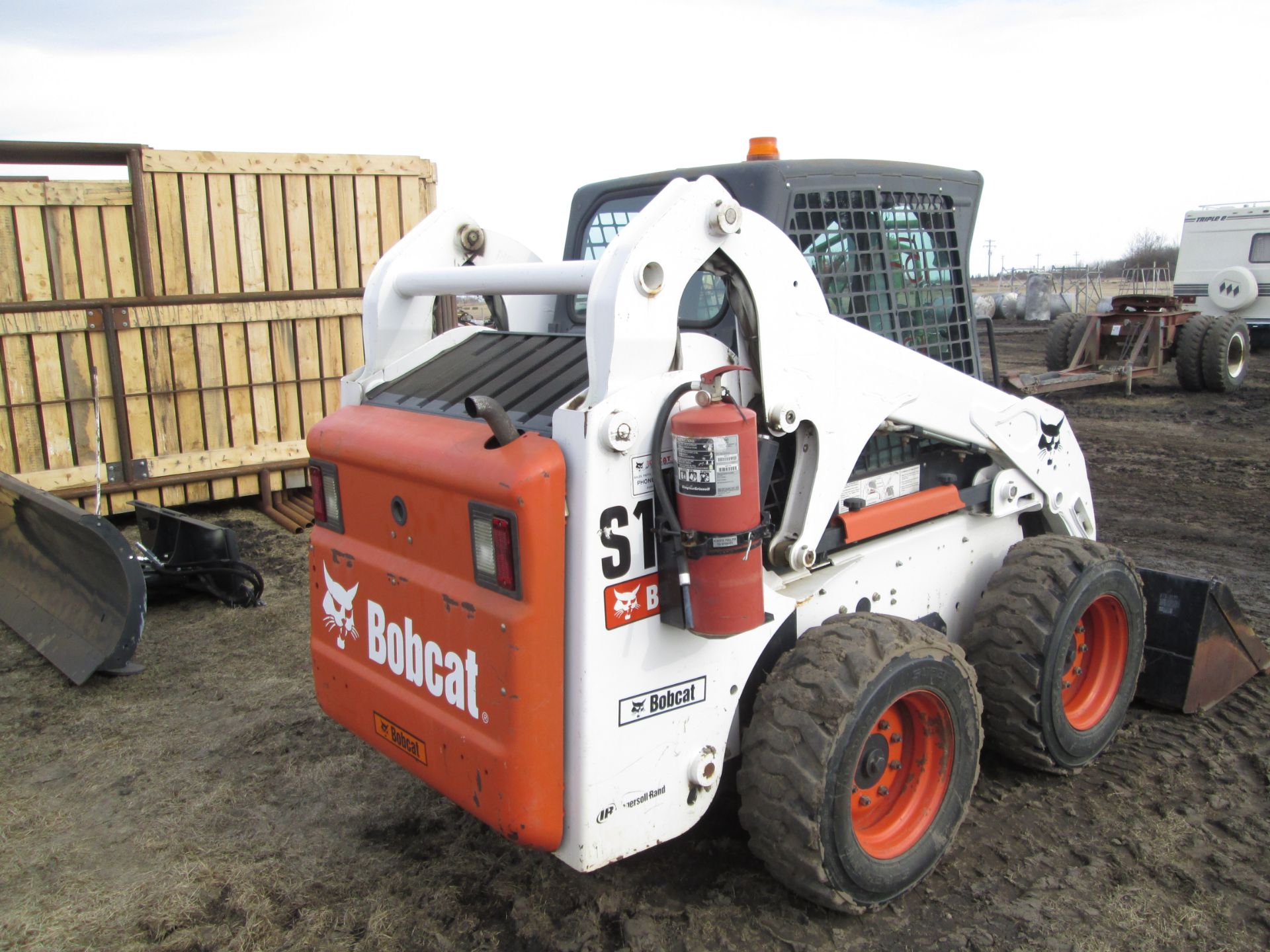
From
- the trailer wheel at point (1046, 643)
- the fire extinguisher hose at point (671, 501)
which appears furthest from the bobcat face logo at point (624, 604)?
the trailer wheel at point (1046, 643)

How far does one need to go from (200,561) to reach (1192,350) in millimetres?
14499

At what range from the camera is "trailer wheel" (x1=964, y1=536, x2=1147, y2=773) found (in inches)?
143

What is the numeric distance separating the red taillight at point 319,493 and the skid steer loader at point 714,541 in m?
0.04

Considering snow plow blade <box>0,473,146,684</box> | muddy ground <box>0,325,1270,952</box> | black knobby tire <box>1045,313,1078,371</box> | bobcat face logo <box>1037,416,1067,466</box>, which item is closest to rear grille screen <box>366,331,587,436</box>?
muddy ground <box>0,325,1270,952</box>

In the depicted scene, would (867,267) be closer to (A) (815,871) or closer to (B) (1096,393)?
(A) (815,871)

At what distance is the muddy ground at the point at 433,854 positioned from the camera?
3012 mm

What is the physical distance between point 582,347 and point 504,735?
128cm

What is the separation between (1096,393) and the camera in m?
15.6

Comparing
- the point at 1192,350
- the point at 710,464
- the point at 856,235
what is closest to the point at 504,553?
the point at 710,464

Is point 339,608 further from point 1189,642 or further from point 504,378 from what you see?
point 1189,642

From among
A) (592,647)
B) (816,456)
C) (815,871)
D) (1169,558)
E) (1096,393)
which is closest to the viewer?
(592,647)

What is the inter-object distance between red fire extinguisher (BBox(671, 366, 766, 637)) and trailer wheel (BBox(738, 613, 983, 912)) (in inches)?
14.7

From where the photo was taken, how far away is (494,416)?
2535 millimetres

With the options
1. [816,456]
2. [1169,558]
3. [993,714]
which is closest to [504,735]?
[816,456]
